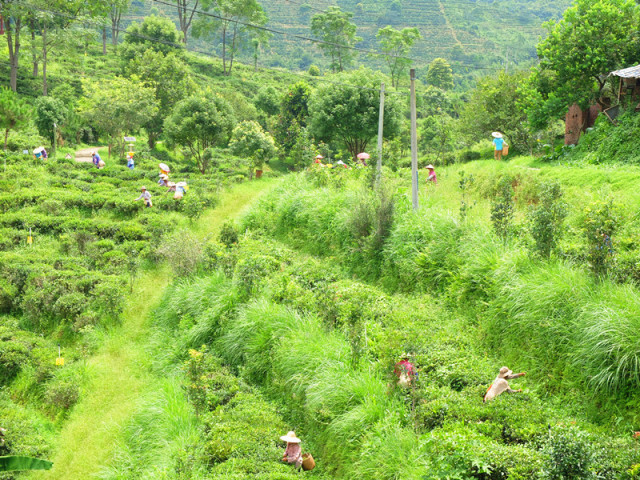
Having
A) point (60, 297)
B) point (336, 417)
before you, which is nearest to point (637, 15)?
point (336, 417)

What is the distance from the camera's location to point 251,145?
85.5 ft

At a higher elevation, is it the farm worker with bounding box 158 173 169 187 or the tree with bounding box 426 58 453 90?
the tree with bounding box 426 58 453 90

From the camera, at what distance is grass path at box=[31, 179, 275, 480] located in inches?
364

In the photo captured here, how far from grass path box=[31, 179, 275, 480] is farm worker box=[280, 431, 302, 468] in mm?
3698

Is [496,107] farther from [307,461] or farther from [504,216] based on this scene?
[307,461]

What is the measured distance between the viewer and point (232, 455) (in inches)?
292

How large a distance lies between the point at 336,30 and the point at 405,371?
61079mm

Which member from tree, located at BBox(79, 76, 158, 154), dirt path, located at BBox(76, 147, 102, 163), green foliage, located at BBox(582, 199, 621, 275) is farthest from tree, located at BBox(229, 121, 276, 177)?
green foliage, located at BBox(582, 199, 621, 275)

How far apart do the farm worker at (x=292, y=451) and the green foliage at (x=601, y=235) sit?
16.2 feet

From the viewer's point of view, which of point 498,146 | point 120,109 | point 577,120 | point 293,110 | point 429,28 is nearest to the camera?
point 577,120

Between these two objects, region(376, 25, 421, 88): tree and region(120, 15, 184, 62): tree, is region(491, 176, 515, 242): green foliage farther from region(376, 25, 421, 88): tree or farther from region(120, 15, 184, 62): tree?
region(376, 25, 421, 88): tree

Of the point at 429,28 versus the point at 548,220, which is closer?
the point at 548,220

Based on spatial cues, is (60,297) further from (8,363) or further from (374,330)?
(374,330)

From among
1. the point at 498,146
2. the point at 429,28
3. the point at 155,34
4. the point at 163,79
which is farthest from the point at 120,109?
the point at 429,28
